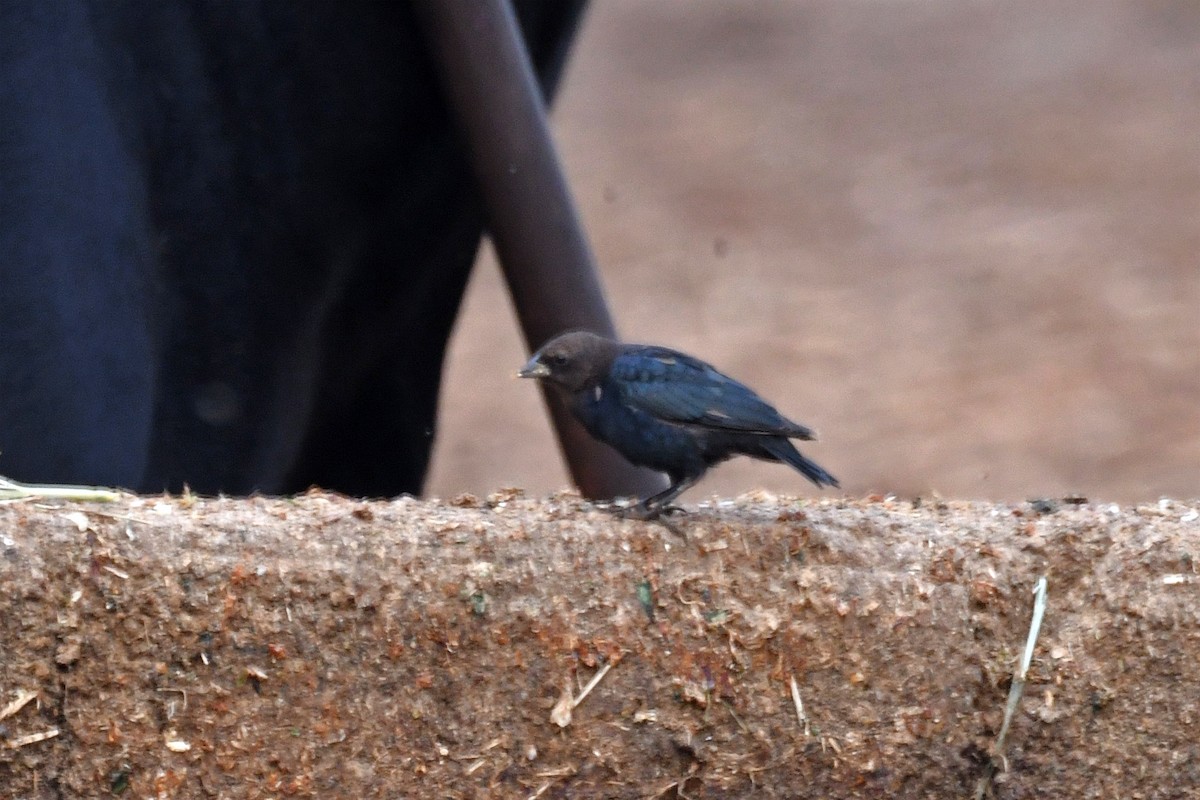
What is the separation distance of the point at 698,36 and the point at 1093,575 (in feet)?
50.1

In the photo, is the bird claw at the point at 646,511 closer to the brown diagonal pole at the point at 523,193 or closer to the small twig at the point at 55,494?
the small twig at the point at 55,494

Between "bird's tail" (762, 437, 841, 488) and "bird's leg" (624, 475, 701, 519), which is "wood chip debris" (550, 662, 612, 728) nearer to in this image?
"bird's leg" (624, 475, 701, 519)

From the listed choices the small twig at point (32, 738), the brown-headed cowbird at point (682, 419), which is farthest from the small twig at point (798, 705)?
the small twig at point (32, 738)

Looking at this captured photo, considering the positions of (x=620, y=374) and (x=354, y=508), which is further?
(x=620, y=374)

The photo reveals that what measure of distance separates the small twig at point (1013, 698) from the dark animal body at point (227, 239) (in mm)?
1852

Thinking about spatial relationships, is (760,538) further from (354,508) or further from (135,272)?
(135,272)

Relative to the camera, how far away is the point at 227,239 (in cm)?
411

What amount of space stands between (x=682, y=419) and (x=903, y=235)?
34.6 feet

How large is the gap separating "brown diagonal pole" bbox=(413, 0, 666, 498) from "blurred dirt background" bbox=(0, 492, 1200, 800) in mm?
1411

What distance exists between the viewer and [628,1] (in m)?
18.4

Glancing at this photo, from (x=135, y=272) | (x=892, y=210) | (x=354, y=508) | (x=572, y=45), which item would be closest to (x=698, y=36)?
(x=892, y=210)

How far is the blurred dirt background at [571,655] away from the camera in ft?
7.91

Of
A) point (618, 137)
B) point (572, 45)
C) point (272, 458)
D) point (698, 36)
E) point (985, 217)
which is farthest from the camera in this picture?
point (698, 36)

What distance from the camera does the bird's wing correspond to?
2.94 m
